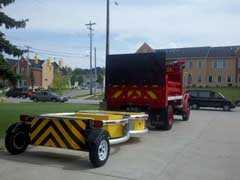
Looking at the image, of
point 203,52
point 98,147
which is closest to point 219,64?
point 203,52

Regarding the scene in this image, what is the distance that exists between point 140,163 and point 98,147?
1122 mm

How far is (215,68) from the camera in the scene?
95.8 m

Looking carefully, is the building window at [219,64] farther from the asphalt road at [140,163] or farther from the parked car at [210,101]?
the asphalt road at [140,163]

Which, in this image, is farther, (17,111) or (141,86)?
(17,111)

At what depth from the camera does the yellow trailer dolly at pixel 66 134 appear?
8.80m

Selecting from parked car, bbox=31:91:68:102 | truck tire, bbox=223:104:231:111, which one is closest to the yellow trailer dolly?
truck tire, bbox=223:104:231:111

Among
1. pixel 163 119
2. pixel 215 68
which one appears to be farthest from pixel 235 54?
pixel 163 119

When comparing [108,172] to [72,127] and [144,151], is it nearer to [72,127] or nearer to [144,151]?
[72,127]

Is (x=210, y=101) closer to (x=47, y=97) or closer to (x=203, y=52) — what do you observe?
(x=47, y=97)

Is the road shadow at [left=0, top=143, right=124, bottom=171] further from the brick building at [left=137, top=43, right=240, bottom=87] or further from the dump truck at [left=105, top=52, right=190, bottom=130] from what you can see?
the brick building at [left=137, top=43, right=240, bottom=87]

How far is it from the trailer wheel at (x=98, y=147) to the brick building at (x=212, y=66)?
8438 cm

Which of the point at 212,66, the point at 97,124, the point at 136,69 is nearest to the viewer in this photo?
the point at 97,124

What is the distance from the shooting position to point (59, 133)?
9336 millimetres

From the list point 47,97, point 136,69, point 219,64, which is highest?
point 219,64
